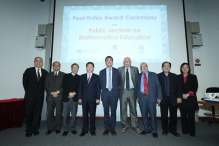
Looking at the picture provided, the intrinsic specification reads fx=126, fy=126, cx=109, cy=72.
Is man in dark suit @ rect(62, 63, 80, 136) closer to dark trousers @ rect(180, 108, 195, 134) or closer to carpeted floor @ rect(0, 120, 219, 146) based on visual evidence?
carpeted floor @ rect(0, 120, 219, 146)

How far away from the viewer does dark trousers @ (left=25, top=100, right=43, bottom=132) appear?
8.21 feet

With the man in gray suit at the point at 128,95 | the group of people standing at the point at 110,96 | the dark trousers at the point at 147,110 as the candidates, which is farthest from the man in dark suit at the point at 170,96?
the man in gray suit at the point at 128,95

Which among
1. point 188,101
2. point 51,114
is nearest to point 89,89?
point 51,114

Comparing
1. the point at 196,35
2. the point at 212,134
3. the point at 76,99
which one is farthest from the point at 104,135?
the point at 196,35

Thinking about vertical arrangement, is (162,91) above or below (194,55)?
below

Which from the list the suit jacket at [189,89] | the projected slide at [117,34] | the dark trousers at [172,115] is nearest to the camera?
the suit jacket at [189,89]

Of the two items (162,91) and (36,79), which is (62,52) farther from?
(162,91)

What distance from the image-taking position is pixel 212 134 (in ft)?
8.31

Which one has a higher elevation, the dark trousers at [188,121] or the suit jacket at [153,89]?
the suit jacket at [153,89]

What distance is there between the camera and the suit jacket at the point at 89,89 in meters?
2.53

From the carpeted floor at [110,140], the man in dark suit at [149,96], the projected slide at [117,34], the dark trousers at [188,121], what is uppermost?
the projected slide at [117,34]

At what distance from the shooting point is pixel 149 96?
8.27 feet

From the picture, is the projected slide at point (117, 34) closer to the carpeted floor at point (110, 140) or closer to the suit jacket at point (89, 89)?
the suit jacket at point (89, 89)

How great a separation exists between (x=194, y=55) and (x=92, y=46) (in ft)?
10.8
